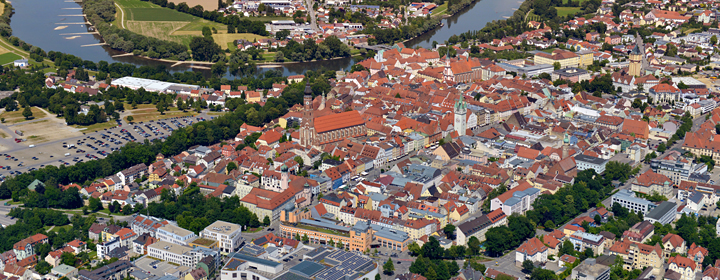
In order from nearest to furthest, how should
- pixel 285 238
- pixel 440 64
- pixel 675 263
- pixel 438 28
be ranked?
pixel 675 263, pixel 285 238, pixel 440 64, pixel 438 28

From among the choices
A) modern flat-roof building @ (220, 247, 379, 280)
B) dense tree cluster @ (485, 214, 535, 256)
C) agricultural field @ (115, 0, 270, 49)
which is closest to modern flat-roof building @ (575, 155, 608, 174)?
dense tree cluster @ (485, 214, 535, 256)

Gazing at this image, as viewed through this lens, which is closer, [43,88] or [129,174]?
[129,174]

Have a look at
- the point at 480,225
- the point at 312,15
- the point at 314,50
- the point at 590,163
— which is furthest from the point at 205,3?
the point at 480,225

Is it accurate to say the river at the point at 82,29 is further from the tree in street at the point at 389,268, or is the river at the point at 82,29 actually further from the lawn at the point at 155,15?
the tree in street at the point at 389,268

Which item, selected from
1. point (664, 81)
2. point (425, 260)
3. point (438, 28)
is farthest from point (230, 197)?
point (438, 28)

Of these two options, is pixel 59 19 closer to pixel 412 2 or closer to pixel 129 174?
pixel 412 2

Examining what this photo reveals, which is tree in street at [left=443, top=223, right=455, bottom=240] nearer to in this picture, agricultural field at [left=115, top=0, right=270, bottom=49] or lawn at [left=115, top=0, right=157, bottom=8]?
agricultural field at [left=115, top=0, right=270, bottom=49]

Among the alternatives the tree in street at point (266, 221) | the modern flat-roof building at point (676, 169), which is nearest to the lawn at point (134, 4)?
→ the tree in street at point (266, 221)
